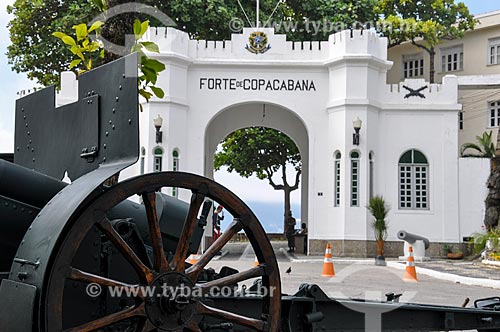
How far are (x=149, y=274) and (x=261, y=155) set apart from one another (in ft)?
102

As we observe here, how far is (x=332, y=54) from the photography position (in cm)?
2194

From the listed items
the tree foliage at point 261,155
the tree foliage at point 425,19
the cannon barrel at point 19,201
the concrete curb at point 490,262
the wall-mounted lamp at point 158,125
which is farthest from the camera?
the tree foliage at point 261,155

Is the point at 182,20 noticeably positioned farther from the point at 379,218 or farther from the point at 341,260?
the point at 341,260

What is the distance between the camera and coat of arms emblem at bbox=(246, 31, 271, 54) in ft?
72.4

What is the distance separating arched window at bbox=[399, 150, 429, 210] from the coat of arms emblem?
216 inches

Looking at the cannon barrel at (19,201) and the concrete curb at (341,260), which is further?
the concrete curb at (341,260)


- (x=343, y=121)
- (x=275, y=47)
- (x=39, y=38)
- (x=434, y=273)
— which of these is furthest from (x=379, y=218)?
(x=39, y=38)

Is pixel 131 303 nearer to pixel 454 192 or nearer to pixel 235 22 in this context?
pixel 454 192

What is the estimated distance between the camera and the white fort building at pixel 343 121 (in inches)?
844

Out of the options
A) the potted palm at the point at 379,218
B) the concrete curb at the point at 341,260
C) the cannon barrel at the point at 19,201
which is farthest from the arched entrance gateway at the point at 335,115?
the cannon barrel at the point at 19,201

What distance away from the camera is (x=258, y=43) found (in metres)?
22.2

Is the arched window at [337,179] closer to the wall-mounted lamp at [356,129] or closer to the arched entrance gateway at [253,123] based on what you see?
the wall-mounted lamp at [356,129]

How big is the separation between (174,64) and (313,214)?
6.23 meters

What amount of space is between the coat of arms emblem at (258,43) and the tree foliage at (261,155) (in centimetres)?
1020
